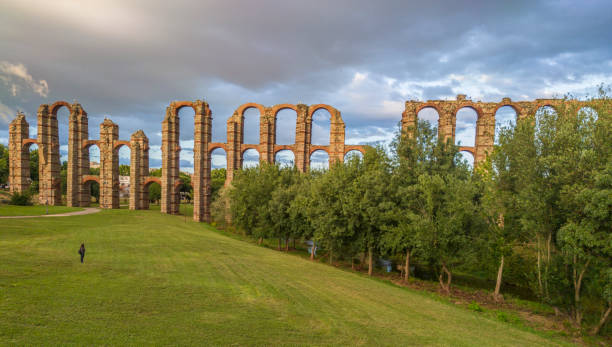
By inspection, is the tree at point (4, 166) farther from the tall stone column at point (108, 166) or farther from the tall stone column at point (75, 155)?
the tall stone column at point (108, 166)

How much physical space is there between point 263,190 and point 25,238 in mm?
18855

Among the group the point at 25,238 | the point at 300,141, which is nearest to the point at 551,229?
the point at 25,238

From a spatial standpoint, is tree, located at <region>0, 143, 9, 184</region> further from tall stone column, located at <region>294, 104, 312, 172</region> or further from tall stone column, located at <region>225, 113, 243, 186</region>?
tall stone column, located at <region>294, 104, 312, 172</region>

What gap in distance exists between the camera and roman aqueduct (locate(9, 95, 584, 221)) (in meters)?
45.3

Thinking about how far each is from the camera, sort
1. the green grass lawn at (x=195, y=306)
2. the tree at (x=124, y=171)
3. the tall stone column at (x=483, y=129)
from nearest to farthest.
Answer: the green grass lawn at (x=195, y=306) → the tall stone column at (x=483, y=129) → the tree at (x=124, y=171)

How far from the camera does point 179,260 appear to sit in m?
16.5

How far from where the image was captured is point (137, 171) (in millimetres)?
52219

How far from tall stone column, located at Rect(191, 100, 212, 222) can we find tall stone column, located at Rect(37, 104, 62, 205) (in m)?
28.4

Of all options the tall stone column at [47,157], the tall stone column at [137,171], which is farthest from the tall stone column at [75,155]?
the tall stone column at [137,171]

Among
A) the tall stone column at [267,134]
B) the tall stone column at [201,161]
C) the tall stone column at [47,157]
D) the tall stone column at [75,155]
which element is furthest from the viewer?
the tall stone column at [47,157]

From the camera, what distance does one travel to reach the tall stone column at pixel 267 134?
49.8 metres

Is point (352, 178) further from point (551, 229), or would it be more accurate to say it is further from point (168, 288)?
point (168, 288)

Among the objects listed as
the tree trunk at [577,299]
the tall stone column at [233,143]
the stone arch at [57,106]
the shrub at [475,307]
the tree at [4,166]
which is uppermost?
the stone arch at [57,106]

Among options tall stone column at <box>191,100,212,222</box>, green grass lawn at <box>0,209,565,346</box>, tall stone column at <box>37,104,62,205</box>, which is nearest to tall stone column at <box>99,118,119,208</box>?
tall stone column at <box>37,104,62,205</box>
